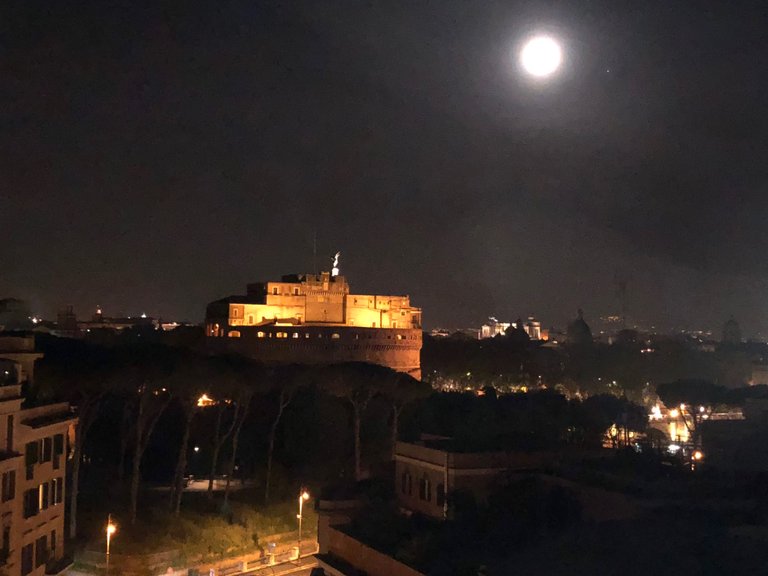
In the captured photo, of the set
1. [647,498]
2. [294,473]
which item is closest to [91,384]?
[294,473]

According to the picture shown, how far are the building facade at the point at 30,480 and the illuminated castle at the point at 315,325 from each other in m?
31.8

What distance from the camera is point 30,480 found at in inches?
663

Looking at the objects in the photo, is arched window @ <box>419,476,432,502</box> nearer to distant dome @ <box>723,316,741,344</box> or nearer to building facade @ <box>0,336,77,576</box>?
building facade @ <box>0,336,77,576</box>

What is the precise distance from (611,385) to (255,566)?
44.9m

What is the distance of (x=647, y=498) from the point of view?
14.3 metres

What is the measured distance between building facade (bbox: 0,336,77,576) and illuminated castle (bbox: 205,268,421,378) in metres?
31.8

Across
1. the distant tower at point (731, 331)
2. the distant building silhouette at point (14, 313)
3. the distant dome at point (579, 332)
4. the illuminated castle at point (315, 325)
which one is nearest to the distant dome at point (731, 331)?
the distant tower at point (731, 331)

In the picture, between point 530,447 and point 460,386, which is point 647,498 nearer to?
point 530,447

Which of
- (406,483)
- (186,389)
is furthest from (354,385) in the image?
(406,483)

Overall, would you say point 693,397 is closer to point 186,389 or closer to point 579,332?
point 186,389

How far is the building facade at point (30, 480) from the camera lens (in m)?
15.5

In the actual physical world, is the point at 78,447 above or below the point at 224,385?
below

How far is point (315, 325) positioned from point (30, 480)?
38.3 metres

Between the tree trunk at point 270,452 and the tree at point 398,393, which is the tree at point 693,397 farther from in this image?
the tree trunk at point 270,452
